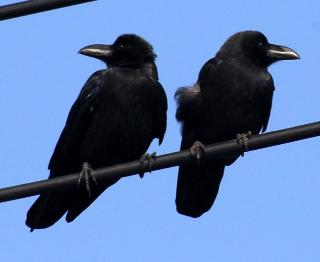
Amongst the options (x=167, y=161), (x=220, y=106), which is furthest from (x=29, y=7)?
(x=220, y=106)

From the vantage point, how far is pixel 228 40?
9.06 meters

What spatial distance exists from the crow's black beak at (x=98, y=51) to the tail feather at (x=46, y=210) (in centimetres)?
130

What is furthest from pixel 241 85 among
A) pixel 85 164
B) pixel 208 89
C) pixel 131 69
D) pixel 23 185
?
pixel 23 185

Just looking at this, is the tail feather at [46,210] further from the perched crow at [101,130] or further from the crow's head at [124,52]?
the crow's head at [124,52]

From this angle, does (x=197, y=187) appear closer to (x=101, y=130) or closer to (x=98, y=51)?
(x=101, y=130)

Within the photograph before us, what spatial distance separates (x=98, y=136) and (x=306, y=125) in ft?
8.90

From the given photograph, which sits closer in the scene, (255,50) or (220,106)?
(220,106)

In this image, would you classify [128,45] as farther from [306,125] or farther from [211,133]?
[306,125]

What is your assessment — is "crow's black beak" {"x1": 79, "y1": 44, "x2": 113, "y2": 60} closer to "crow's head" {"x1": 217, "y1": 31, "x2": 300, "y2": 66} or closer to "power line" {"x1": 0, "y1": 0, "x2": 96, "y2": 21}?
"crow's head" {"x1": 217, "y1": 31, "x2": 300, "y2": 66}

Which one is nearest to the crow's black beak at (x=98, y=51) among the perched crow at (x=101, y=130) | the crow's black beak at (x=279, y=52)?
the perched crow at (x=101, y=130)

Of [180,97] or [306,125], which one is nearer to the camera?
[306,125]

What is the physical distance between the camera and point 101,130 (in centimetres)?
789

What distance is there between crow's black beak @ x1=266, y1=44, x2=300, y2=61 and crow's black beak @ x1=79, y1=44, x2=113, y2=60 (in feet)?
4.86

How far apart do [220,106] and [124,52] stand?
969mm
